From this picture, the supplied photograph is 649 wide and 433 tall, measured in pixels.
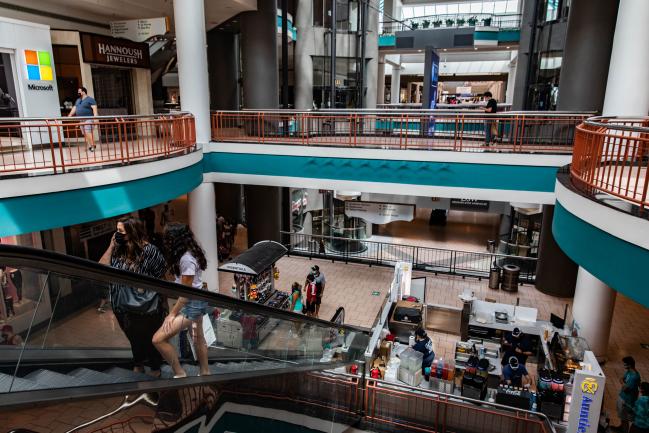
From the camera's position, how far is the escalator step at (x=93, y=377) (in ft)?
8.05

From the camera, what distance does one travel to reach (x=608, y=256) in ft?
16.1

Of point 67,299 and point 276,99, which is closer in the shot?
point 67,299

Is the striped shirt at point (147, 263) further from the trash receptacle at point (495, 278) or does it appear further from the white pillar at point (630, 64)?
the trash receptacle at point (495, 278)

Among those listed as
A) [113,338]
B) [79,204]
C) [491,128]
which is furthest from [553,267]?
[113,338]

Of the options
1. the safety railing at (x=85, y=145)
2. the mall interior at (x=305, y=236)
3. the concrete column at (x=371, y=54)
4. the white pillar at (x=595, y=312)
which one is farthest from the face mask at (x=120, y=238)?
the concrete column at (x=371, y=54)

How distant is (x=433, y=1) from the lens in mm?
32844

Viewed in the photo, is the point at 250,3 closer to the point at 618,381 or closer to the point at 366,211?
the point at 366,211

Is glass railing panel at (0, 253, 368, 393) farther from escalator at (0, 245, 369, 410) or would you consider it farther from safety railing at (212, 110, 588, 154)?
safety railing at (212, 110, 588, 154)

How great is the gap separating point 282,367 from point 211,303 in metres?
1.45

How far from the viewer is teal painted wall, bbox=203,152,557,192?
1130 cm

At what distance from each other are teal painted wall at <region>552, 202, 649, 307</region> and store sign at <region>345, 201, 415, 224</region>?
30.3 ft

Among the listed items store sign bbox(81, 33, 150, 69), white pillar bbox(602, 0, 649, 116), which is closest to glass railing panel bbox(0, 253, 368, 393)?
white pillar bbox(602, 0, 649, 116)

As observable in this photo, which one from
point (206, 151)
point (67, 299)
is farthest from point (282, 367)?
point (206, 151)

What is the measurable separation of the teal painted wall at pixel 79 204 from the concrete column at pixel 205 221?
2.90 metres
